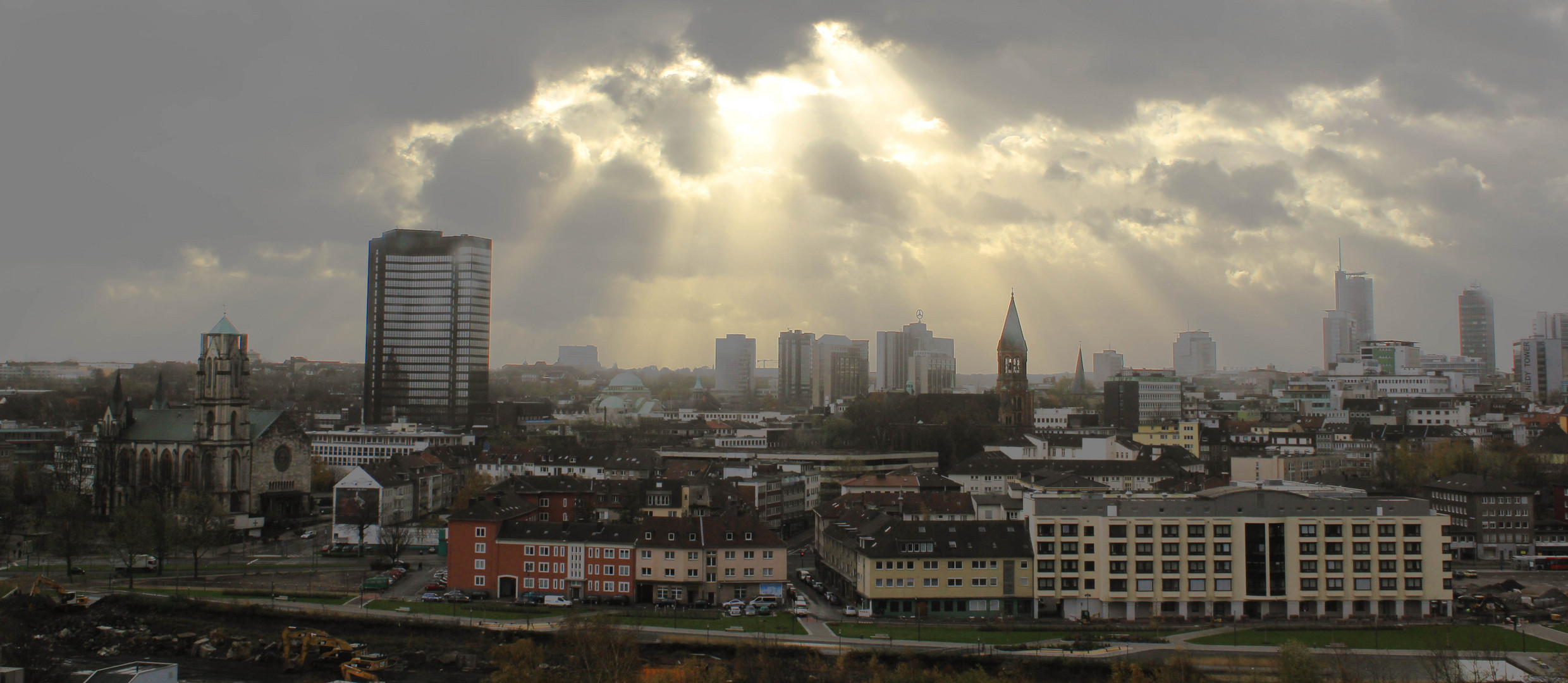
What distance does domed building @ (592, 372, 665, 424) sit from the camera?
127250 mm

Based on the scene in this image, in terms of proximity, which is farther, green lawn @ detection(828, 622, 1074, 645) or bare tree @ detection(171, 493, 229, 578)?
bare tree @ detection(171, 493, 229, 578)

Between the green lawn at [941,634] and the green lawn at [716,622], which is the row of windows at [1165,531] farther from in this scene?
the green lawn at [716,622]

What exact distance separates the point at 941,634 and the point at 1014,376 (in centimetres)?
6725

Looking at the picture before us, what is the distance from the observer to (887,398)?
129 metres

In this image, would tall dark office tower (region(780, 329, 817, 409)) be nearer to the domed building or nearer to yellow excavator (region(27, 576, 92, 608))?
the domed building

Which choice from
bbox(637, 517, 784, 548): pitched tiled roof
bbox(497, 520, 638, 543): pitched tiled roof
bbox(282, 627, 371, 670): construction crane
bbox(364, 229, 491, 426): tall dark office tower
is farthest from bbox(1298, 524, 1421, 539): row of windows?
bbox(364, 229, 491, 426): tall dark office tower

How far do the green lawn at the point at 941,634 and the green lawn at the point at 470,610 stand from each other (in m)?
9.86

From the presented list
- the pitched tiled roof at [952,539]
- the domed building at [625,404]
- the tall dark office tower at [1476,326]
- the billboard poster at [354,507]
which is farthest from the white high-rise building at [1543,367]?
the billboard poster at [354,507]

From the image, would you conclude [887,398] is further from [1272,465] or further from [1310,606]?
[1310,606]

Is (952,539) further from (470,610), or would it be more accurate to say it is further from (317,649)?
(317,649)

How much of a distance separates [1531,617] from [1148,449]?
39.1 m

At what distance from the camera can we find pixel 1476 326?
187m

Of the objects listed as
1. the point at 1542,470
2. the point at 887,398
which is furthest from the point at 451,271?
the point at 1542,470

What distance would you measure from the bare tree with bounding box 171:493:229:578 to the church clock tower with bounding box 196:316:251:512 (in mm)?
3535
